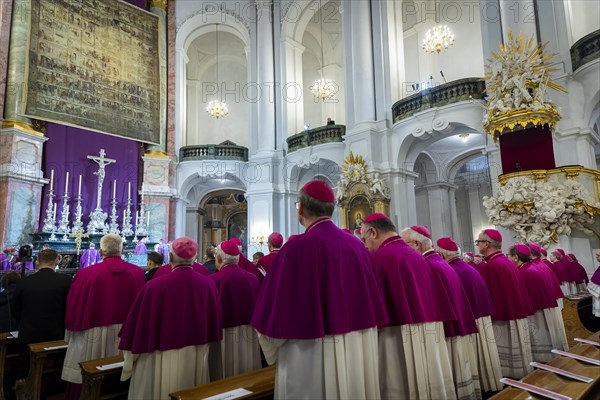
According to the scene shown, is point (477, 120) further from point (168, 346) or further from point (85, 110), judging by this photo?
point (85, 110)

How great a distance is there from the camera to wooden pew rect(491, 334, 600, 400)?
7.47 feet

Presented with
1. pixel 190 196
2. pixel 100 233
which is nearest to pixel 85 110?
pixel 100 233

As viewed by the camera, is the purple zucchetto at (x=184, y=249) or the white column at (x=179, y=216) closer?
the purple zucchetto at (x=184, y=249)

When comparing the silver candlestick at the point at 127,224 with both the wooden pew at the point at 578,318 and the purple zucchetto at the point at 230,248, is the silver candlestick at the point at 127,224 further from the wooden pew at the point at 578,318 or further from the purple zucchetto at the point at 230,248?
the wooden pew at the point at 578,318

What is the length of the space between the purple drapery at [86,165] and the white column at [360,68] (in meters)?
8.83

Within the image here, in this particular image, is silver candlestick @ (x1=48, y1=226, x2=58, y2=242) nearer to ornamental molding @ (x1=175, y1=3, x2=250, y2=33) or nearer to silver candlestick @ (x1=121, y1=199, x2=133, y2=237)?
silver candlestick @ (x1=121, y1=199, x2=133, y2=237)

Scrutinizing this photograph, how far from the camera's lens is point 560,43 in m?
9.61

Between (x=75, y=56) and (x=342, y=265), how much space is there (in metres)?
16.0

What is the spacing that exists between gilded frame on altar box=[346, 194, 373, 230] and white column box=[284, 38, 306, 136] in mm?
5328

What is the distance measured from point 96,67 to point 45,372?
562 inches

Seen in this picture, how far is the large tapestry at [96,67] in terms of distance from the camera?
1380 centimetres

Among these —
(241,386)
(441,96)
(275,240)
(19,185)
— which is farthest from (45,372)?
(441,96)

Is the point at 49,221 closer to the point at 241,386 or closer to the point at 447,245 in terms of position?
the point at 241,386

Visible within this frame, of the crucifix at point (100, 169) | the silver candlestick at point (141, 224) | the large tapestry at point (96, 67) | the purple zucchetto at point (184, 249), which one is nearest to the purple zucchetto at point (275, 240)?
the purple zucchetto at point (184, 249)
